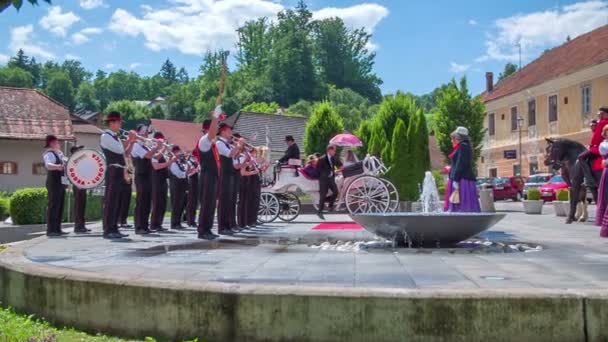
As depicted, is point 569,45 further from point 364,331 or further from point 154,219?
point 364,331

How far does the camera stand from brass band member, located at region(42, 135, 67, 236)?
12.4 meters

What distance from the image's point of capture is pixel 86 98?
144 meters

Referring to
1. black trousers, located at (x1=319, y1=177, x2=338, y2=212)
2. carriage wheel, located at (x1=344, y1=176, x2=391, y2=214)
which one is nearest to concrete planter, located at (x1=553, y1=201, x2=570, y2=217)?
carriage wheel, located at (x1=344, y1=176, x2=391, y2=214)

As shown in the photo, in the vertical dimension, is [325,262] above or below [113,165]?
below

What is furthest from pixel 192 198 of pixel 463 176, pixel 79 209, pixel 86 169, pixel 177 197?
pixel 463 176

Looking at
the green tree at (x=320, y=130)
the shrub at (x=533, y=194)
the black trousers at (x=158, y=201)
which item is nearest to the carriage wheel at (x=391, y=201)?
the black trousers at (x=158, y=201)

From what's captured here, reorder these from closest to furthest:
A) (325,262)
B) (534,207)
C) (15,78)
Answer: (325,262) → (534,207) → (15,78)

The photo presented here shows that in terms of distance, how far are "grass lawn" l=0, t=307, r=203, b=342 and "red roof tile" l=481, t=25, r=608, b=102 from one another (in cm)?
3562

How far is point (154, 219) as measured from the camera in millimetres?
13711

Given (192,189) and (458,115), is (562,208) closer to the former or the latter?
(192,189)

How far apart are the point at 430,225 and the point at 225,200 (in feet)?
14.8

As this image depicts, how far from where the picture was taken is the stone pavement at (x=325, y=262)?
5859 mm

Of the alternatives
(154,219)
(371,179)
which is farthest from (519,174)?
(154,219)

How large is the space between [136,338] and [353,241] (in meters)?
5.89
